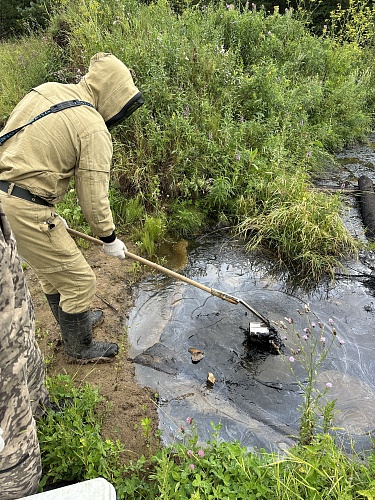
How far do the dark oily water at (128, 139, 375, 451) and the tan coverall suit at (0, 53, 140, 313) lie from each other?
121 cm

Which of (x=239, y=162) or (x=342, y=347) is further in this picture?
(x=239, y=162)

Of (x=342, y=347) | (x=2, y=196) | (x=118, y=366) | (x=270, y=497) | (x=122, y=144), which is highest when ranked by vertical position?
(x=2, y=196)

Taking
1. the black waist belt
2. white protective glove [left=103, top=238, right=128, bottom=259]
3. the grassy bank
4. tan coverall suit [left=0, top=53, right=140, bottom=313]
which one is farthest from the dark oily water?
the black waist belt

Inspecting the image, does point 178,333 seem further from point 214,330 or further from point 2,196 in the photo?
point 2,196

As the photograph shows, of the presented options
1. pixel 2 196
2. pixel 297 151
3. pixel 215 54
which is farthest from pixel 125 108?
pixel 215 54

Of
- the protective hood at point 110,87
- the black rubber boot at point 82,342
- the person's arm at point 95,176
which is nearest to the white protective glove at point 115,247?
the person's arm at point 95,176

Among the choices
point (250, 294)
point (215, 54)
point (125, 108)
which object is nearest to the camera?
point (125, 108)

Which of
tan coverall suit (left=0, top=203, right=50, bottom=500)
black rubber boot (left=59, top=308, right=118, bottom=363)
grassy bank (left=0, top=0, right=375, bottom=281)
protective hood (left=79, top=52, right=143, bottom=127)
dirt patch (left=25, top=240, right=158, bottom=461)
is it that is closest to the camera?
tan coverall suit (left=0, top=203, right=50, bottom=500)

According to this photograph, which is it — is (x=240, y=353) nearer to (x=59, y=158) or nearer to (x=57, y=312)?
(x=57, y=312)

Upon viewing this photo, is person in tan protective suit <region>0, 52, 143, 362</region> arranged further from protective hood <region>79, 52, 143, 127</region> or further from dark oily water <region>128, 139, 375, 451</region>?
dark oily water <region>128, 139, 375, 451</region>

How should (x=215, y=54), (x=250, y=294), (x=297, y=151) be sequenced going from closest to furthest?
(x=250, y=294) < (x=297, y=151) < (x=215, y=54)

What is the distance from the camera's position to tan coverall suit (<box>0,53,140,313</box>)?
7.66 feet

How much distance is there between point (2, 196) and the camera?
238 centimetres

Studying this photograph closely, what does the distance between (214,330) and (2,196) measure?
209 centimetres
